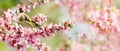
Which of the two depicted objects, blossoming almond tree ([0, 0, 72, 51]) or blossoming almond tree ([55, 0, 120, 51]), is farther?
blossoming almond tree ([55, 0, 120, 51])

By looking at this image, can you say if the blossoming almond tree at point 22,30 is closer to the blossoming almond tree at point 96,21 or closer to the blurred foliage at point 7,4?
the blurred foliage at point 7,4

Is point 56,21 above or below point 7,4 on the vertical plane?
below

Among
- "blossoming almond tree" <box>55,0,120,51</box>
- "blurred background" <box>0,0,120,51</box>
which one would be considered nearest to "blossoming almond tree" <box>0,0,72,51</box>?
"blurred background" <box>0,0,120,51</box>

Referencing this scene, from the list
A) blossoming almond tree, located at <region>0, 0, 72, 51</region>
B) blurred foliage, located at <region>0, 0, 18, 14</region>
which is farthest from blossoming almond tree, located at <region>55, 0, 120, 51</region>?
blossoming almond tree, located at <region>0, 0, 72, 51</region>

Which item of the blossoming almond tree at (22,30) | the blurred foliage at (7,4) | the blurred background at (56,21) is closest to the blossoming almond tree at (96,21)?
the blurred background at (56,21)

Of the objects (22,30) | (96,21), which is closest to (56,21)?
(96,21)

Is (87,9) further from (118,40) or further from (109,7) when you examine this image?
(118,40)

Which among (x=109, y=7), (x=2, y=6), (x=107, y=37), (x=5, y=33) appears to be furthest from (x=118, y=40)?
(x=5, y=33)

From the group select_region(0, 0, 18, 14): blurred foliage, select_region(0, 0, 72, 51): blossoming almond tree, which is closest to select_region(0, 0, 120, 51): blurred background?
select_region(0, 0, 18, 14): blurred foliage

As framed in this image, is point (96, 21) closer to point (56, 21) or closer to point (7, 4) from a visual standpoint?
point (56, 21)

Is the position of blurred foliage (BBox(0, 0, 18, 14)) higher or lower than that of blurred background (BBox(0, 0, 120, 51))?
higher

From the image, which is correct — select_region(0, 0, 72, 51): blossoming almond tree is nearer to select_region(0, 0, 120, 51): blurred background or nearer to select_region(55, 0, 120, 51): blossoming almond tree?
select_region(0, 0, 120, 51): blurred background
